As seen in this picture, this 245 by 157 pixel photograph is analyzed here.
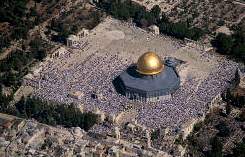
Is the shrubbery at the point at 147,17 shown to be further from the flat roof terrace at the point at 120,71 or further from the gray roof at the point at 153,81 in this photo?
the gray roof at the point at 153,81

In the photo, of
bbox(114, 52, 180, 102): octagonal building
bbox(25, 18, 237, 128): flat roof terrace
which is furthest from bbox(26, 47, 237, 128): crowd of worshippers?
bbox(114, 52, 180, 102): octagonal building

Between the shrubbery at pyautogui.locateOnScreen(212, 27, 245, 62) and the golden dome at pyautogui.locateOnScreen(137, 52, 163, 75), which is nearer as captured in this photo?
the golden dome at pyautogui.locateOnScreen(137, 52, 163, 75)

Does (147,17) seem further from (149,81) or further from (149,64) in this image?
(149,81)

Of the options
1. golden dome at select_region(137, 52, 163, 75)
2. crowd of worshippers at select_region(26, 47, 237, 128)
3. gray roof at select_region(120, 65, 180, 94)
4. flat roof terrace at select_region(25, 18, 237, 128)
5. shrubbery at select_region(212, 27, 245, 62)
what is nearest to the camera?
crowd of worshippers at select_region(26, 47, 237, 128)

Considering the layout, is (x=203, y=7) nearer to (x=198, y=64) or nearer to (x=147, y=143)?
(x=198, y=64)

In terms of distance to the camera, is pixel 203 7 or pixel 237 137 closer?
pixel 237 137

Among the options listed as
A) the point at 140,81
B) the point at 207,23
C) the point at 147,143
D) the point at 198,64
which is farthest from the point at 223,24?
the point at 147,143

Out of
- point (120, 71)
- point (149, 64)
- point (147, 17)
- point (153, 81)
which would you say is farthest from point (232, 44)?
point (120, 71)

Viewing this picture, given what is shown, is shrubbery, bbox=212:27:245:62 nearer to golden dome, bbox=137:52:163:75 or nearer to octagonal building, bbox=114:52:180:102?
octagonal building, bbox=114:52:180:102
